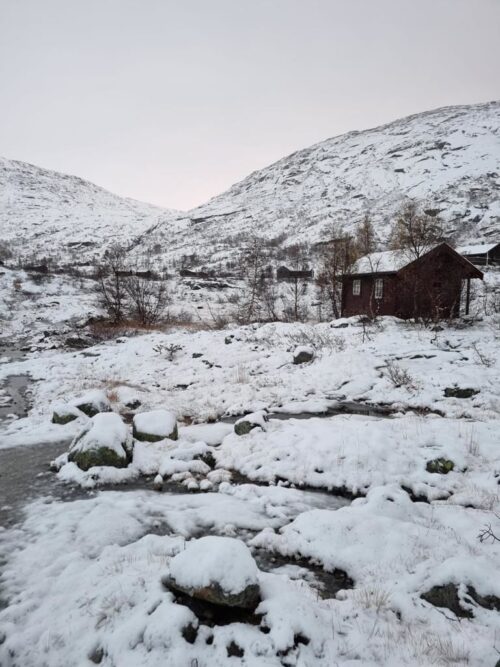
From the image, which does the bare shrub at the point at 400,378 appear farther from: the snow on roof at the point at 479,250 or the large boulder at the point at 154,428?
the snow on roof at the point at 479,250

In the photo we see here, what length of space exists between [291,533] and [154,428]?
177 inches

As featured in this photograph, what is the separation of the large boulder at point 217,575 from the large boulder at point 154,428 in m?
4.86

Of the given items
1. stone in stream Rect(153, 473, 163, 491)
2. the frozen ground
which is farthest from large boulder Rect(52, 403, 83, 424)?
stone in stream Rect(153, 473, 163, 491)

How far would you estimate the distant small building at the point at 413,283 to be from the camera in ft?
70.9

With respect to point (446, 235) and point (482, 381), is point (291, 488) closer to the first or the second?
point (482, 381)

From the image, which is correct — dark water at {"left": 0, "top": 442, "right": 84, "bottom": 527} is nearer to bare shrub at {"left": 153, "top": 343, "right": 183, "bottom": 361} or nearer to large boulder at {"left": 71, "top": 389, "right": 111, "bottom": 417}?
large boulder at {"left": 71, "top": 389, "right": 111, "bottom": 417}

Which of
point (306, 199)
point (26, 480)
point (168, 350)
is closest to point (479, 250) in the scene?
point (168, 350)

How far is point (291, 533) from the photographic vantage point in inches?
193

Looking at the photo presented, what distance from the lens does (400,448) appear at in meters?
6.86

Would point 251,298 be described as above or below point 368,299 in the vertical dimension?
below

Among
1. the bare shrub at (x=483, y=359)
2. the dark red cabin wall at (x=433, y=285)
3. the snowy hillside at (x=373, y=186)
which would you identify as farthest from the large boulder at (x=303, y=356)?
the snowy hillside at (x=373, y=186)

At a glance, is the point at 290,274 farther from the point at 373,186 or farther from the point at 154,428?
the point at 373,186

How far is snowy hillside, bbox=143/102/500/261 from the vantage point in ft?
285

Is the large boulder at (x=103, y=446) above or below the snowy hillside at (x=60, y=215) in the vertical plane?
below
